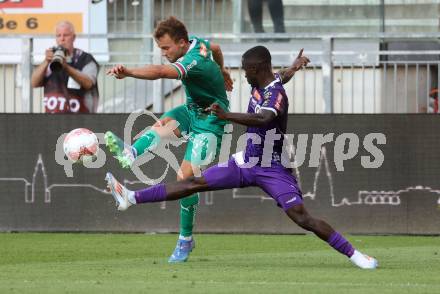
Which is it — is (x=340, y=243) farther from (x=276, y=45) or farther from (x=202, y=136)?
(x=276, y=45)

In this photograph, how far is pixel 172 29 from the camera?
38.1ft

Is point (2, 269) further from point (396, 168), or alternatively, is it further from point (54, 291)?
point (396, 168)

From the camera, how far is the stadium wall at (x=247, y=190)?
626 inches

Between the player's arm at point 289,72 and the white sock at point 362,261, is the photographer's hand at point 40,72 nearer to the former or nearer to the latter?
the player's arm at point 289,72

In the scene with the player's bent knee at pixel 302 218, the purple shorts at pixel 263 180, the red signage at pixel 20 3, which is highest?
the red signage at pixel 20 3

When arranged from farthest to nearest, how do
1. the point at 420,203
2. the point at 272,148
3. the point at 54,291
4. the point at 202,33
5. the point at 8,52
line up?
1. the point at 202,33
2. the point at 8,52
3. the point at 420,203
4. the point at 272,148
5. the point at 54,291

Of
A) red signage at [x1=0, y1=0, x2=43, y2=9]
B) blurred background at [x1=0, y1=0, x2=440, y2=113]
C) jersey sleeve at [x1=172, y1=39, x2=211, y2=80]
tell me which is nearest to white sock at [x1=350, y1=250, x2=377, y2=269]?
jersey sleeve at [x1=172, y1=39, x2=211, y2=80]

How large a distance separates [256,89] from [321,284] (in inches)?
93.7

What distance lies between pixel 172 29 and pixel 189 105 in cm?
91

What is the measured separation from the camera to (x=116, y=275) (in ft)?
33.6

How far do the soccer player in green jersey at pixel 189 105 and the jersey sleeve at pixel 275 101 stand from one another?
0.64m

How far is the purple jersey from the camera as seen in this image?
1080cm

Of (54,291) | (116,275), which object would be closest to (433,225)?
(116,275)

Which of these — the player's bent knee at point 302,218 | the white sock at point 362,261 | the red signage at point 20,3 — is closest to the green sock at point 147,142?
the player's bent knee at point 302,218
